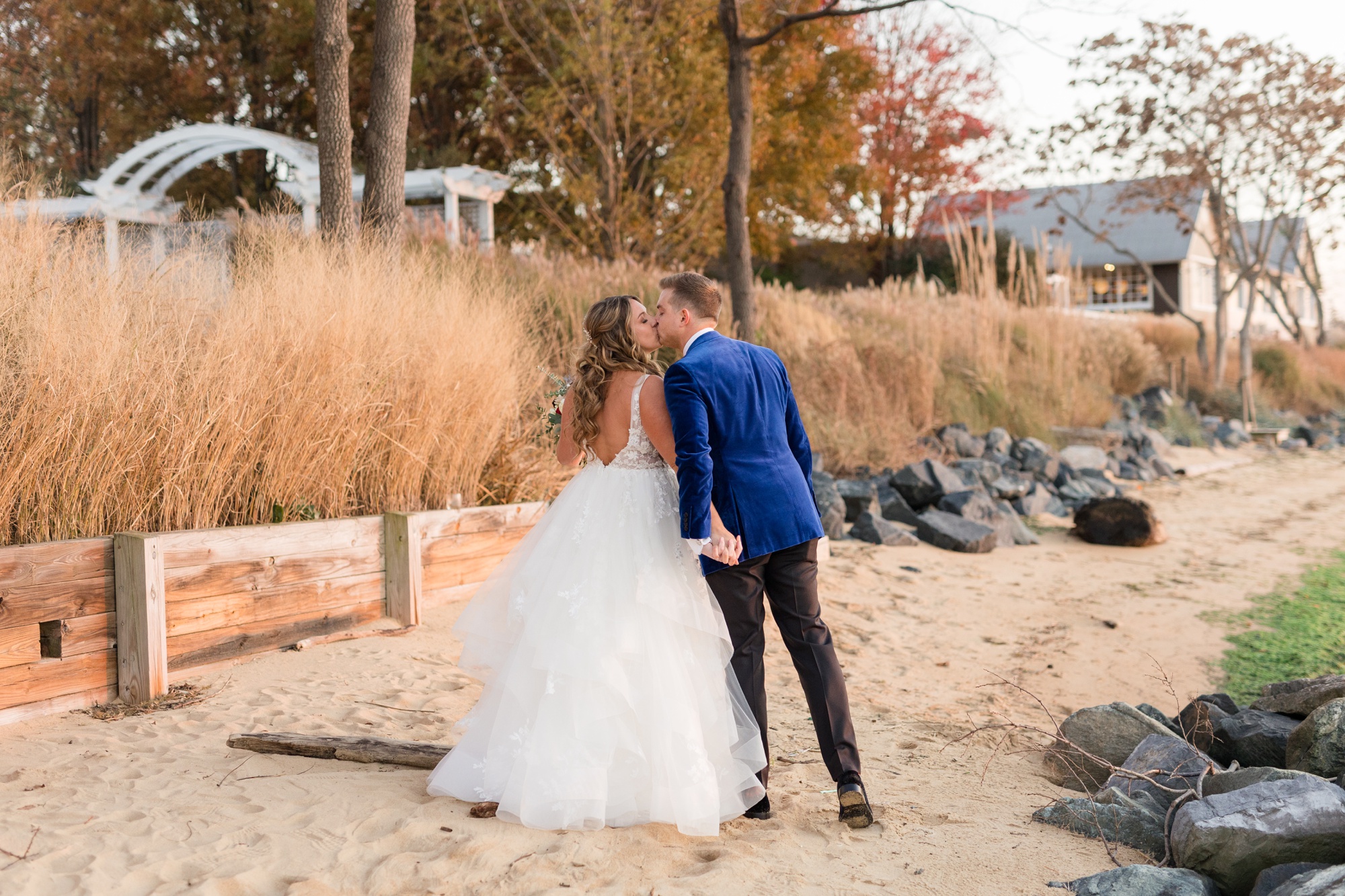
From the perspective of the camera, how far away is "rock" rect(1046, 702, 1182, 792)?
3.77 meters

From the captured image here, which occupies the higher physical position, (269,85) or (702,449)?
(269,85)

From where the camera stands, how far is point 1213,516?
32.0ft

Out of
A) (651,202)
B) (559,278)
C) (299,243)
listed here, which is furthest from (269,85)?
(299,243)

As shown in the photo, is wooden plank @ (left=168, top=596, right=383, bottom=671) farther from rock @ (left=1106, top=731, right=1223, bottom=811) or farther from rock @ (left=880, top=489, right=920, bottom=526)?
rock @ (left=880, top=489, right=920, bottom=526)

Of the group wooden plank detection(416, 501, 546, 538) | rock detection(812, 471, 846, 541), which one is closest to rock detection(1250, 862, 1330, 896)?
wooden plank detection(416, 501, 546, 538)

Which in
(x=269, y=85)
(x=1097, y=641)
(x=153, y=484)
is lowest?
(x=1097, y=641)

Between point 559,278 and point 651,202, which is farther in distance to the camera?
point 651,202

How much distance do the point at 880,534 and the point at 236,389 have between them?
200 inches

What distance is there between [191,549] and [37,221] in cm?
188

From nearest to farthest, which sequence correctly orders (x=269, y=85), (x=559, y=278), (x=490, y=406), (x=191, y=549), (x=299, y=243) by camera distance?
(x=191, y=549)
(x=490, y=406)
(x=299, y=243)
(x=559, y=278)
(x=269, y=85)

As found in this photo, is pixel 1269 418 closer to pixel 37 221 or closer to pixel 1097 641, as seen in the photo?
pixel 1097 641

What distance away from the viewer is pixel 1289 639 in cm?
583

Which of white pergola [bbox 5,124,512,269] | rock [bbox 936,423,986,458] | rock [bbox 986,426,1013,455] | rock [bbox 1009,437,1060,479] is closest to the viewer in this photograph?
rock [bbox 1009,437,1060,479]

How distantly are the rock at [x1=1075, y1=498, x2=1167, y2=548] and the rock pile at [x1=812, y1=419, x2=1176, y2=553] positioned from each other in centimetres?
1
